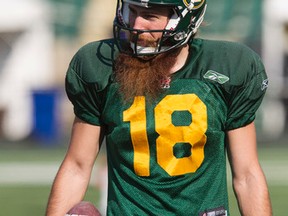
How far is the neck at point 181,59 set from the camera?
395 cm

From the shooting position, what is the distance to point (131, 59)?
→ 393 centimetres

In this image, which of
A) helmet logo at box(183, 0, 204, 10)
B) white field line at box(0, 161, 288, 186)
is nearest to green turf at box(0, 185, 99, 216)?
white field line at box(0, 161, 288, 186)

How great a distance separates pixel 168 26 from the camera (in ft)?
12.7

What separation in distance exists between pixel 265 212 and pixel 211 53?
0.69 meters

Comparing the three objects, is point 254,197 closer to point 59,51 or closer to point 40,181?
point 40,181

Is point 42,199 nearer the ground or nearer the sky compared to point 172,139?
nearer the ground

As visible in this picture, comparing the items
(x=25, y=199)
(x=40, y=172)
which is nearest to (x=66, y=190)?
(x=25, y=199)

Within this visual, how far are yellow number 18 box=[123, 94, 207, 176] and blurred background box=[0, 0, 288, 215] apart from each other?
1074 cm

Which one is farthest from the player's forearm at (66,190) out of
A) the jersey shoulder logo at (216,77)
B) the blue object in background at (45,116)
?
the blue object in background at (45,116)

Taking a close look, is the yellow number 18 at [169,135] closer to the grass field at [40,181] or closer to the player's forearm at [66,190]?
the player's forearm at [66,190]

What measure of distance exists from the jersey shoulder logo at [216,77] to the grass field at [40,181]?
4490mm

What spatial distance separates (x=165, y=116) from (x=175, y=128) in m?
0.06

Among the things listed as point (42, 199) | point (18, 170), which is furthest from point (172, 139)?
point (18, 170)

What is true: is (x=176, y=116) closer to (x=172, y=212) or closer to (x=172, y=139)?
(x=172, y=139)
